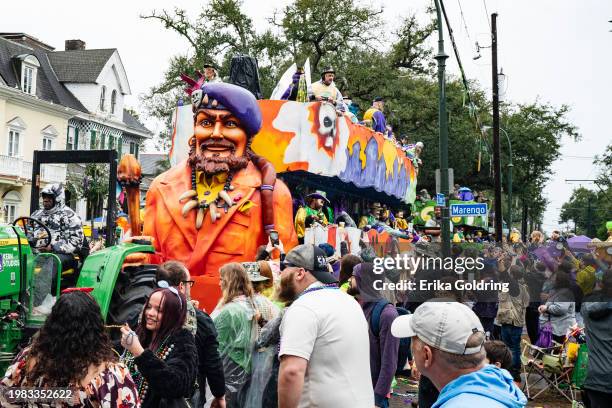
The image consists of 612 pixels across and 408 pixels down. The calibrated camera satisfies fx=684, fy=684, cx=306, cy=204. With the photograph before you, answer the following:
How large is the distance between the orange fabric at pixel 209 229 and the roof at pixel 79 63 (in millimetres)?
28705

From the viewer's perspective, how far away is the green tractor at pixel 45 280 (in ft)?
20.7

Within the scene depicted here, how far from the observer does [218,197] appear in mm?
10617

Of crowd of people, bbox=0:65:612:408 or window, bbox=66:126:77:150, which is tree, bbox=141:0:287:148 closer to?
window, bbox=66:126:77:150

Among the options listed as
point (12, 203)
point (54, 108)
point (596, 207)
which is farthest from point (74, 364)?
point (596, 207)

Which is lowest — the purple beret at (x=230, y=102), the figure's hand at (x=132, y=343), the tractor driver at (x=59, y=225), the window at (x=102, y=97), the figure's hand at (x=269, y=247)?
the figure's hand at (x=132, y=343)

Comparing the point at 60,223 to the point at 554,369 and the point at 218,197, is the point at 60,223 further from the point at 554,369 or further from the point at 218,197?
the point at 554,369

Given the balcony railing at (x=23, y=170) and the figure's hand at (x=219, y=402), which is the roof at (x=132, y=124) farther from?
the figure's hand at (x=219, y=402)

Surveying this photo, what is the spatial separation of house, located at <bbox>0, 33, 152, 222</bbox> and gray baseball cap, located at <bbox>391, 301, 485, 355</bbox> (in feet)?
91.1

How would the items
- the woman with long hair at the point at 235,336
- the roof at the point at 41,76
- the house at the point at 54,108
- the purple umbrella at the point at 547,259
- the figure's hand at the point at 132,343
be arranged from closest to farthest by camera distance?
the figure's hand at the point at 132,343, the woman with long hair at the point at 235,336, the purple umbrella at the point at 547,259, the house at the point at 54,108, the roof at the point at 41,76

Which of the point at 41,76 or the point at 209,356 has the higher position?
the point at 41,76

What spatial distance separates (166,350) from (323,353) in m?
0.87

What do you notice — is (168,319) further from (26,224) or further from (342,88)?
(342,88)

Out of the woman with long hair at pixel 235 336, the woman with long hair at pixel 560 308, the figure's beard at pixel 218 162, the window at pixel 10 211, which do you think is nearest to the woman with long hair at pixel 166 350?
the woman with long hair at pixel 235 336

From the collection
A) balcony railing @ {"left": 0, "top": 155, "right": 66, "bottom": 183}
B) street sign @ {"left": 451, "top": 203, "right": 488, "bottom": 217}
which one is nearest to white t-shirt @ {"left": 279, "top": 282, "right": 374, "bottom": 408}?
street sign @ {"left": 451, "top": 203, "right": 488, "bottom": 217}
